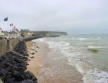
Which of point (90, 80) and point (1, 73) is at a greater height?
point (1, 73)

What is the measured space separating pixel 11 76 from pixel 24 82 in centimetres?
159

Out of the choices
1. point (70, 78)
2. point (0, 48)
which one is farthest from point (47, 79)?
point (0, 48)

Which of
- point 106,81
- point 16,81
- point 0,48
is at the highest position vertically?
point 0,48

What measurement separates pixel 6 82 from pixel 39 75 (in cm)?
310

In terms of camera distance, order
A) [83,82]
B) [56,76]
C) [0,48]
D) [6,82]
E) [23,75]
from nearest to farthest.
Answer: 1. [6,82]
2. [23,75]
3. [83,82]
4. [56,76]
5. [0,48]

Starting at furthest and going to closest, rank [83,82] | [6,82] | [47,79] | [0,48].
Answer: [0,48]
[47,79]
[83,82]
[6,82]

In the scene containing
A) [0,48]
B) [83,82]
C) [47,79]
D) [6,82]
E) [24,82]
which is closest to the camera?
[24,82]

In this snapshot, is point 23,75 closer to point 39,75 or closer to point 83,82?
point 39,75

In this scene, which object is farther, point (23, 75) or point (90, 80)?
point (90, 80)

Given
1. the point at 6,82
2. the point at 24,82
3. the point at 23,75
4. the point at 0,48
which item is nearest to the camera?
the point at 24,82

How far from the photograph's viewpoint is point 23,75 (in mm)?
7715

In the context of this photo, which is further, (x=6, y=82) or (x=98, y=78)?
(x=98, y=78)

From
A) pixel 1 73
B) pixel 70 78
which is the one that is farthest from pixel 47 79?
pixel 1 73

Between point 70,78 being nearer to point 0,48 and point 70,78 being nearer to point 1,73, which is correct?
point 1,73
